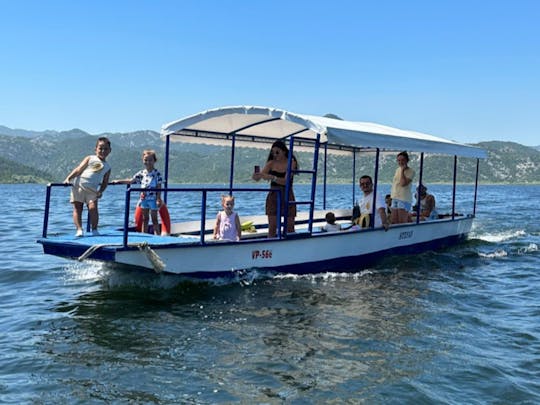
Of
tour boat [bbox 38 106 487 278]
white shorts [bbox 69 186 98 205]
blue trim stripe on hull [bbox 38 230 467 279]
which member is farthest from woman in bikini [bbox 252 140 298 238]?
white shorts [bbox 69 186 98 205]

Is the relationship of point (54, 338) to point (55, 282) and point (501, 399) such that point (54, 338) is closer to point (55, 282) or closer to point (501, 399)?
point (55, 282)

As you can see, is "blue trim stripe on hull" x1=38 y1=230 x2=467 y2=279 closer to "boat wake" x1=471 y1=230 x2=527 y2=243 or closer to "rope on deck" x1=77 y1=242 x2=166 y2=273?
"rope on deck" x1=77 y1=242 x2=166 y2=273

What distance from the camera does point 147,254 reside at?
8555 mm

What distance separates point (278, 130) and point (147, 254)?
5.90 meters

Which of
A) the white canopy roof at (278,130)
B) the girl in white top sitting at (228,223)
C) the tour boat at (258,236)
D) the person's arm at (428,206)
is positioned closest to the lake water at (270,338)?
the tour boat at (258,236)

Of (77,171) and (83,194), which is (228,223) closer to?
(83,194)

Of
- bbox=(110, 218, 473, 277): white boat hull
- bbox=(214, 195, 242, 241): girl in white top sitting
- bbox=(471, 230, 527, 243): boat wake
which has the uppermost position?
bbox=(214, 195, 242, 241): girl in white top sitting

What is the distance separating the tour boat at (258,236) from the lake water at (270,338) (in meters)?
0.44

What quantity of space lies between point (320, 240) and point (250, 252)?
66.6 inches

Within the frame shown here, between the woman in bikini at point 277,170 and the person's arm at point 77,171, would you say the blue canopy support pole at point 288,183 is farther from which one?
the person's arm at point 77,171

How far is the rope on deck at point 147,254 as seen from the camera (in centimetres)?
834

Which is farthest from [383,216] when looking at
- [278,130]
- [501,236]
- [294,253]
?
[501,236]

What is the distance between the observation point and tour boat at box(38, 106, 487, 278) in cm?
877

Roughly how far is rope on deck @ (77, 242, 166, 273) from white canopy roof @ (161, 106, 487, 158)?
3493 mm
